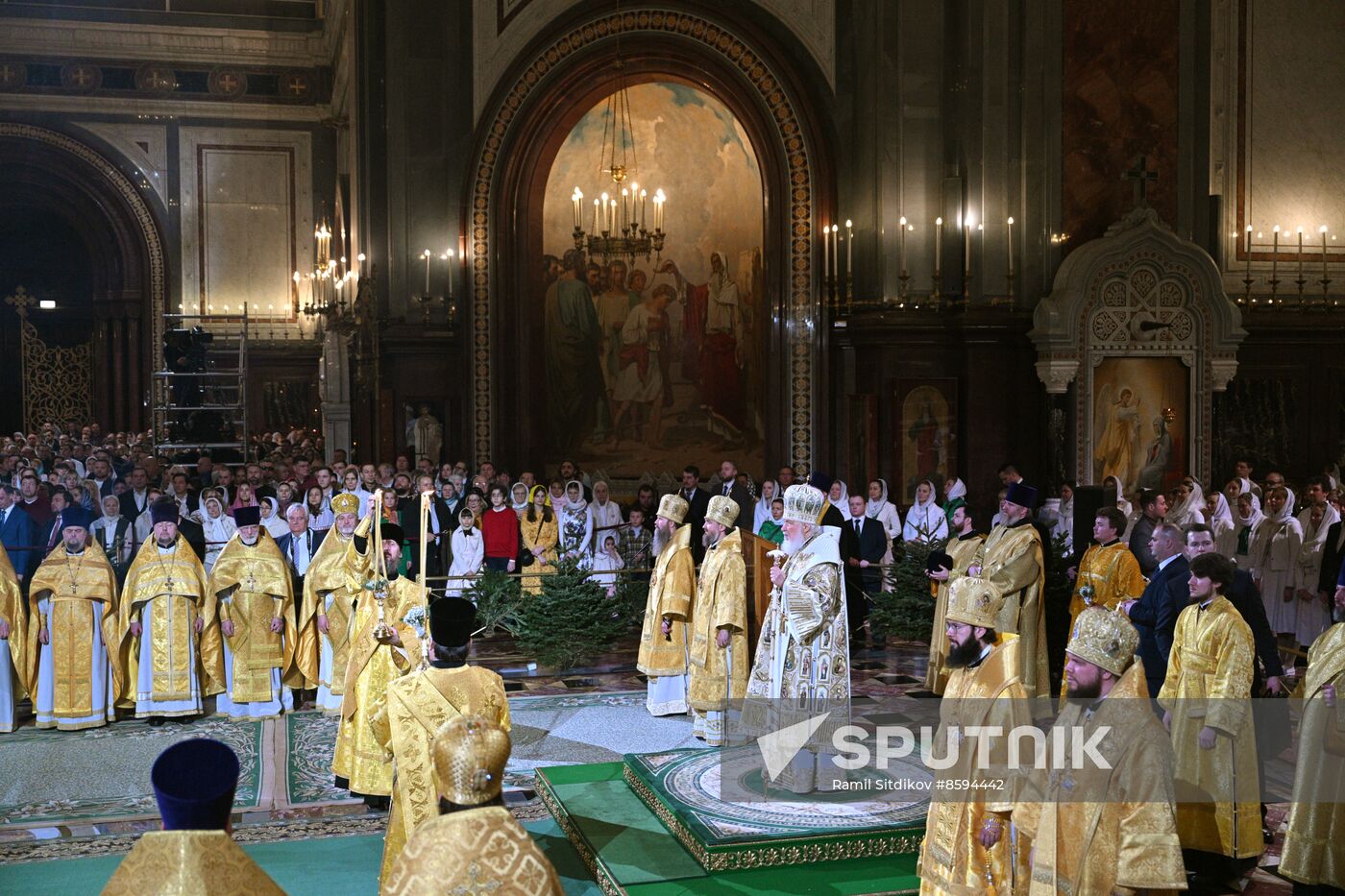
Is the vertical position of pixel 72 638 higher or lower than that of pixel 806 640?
lower

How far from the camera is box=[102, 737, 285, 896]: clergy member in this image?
314 cm

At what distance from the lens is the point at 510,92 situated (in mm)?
18078

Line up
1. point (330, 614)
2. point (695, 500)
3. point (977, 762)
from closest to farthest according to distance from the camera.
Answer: point (977, 762) < point (330, 614) < point (695, 500)

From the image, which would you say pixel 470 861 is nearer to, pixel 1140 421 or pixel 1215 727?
pixel 1215 727

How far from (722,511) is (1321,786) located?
4218 mm

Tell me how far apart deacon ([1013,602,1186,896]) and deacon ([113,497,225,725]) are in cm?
718

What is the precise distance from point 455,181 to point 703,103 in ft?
14.3

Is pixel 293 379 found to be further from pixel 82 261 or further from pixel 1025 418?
pixel 1025 418

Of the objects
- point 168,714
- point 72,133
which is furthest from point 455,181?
point 72,133

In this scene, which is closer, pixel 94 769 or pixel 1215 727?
pixel 1215 727

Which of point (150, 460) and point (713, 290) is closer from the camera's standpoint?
point (150, 460)

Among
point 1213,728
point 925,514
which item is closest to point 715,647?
point 1213,728

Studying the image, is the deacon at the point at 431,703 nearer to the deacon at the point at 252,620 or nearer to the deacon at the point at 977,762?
the deacon at the point at 977,762

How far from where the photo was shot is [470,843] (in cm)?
343
